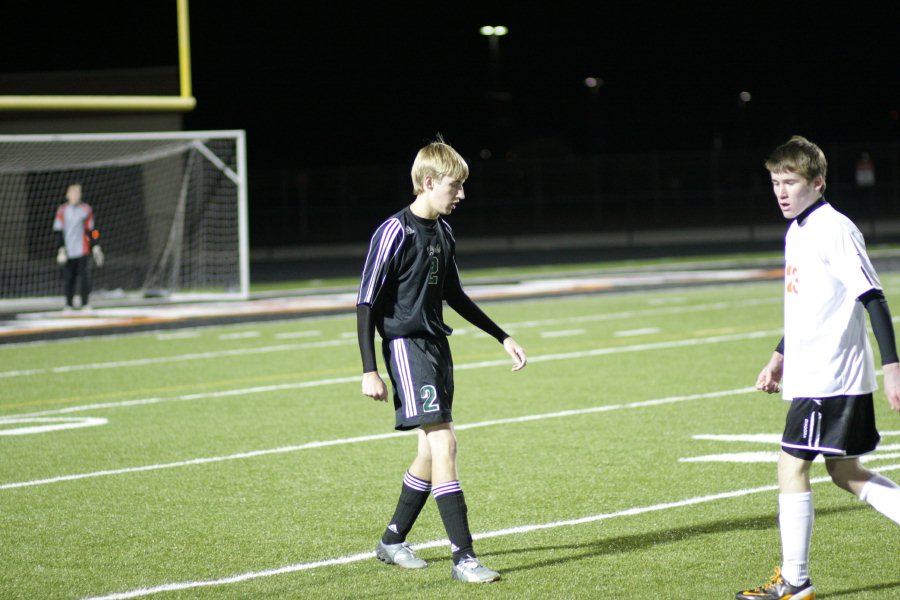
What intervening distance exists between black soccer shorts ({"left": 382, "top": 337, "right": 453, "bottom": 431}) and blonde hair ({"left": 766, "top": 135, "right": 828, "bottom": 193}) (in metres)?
1.64

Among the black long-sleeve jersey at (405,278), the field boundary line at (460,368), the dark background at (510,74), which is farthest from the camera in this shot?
the dark background at (510,74)

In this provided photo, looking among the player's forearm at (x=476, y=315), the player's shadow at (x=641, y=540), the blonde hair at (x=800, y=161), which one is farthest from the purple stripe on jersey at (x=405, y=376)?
the blonde hair at (x=800, y=161)

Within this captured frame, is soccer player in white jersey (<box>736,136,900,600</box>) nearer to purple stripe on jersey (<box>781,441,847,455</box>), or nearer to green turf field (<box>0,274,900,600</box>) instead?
purple stripe on jersey (<box>781,441,847,455</box>)

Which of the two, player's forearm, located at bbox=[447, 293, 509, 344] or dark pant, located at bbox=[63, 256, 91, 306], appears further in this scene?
dark pant, located at bbox=[63, 256, 91, 306]

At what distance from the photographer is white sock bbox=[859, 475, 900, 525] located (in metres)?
5.09

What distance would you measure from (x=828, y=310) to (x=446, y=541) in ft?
7.50

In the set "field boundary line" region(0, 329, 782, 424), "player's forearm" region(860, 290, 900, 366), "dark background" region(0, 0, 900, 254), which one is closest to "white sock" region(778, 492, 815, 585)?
"player's forearm" region(860, 290, 900, 366)

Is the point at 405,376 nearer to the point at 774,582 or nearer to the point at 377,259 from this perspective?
the point at 377,259

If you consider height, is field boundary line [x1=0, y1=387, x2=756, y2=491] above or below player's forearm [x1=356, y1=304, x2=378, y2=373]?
below

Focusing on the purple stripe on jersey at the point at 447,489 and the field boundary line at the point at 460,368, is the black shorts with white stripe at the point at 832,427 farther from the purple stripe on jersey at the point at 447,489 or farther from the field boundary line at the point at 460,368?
the field boundary line at the point at 460,368

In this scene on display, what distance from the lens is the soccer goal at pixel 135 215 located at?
23078mm

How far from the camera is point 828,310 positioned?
5023 millimetres

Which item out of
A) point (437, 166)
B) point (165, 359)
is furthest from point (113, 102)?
point (437, 166)

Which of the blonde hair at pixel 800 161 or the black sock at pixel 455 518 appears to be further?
the black sock at pixel 455 518
